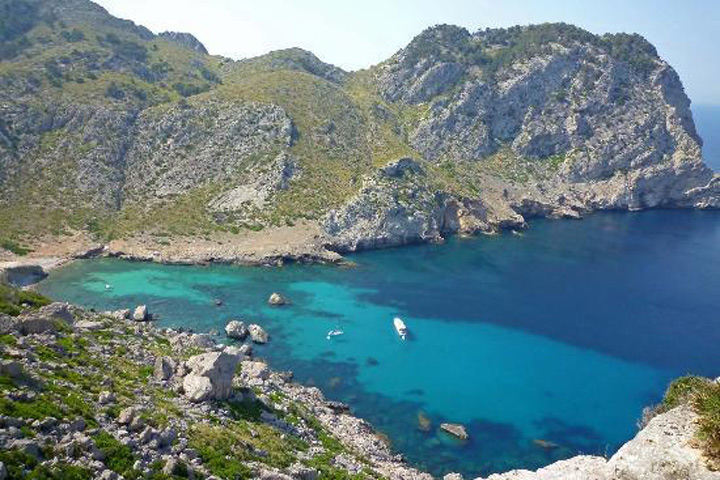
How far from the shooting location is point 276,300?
9475 cm

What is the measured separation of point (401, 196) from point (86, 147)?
75.8m

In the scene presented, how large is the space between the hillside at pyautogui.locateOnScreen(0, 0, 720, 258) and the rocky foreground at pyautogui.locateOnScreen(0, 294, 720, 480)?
2577 inches

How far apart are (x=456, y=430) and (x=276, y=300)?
41.8 meters

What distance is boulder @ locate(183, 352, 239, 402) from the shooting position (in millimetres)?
46625

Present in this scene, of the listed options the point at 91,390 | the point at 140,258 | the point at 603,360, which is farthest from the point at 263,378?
the point at 140,258

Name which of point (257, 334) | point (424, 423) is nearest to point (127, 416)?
point (424, 423)

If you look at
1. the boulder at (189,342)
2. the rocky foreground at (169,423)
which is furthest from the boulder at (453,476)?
the boulder at (189,342)

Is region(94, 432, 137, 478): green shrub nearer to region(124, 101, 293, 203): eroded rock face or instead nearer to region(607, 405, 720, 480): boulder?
region(607, 405, 720, 480): boulder

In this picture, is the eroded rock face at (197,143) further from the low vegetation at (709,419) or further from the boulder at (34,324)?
the low vegetation at (709,419)

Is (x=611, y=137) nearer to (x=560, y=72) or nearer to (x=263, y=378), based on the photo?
(x=560, y=72)

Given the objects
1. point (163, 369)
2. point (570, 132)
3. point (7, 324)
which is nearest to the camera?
point (7, 324)

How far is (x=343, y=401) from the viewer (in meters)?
67.4

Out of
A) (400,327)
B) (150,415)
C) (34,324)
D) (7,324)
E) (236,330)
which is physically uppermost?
(7,324)

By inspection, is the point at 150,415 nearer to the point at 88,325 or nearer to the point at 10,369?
the point at 10,369
